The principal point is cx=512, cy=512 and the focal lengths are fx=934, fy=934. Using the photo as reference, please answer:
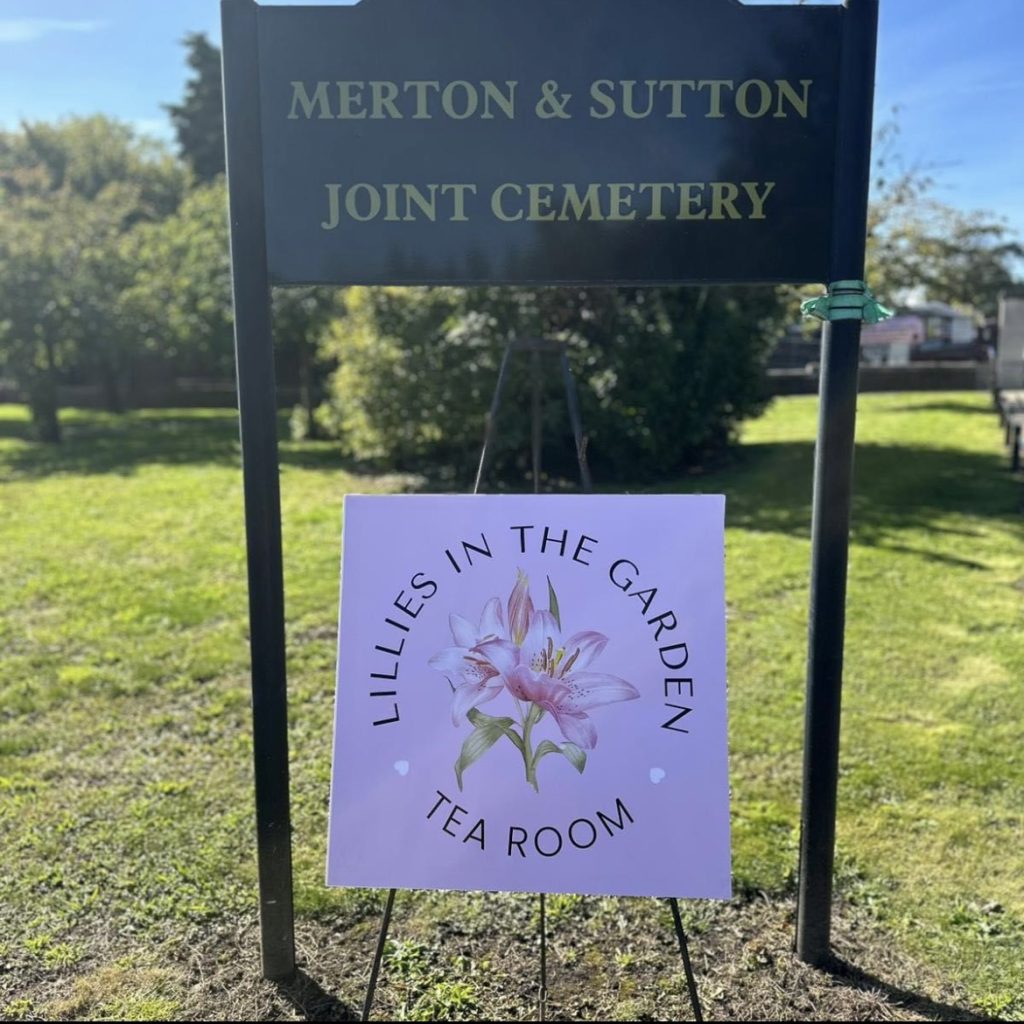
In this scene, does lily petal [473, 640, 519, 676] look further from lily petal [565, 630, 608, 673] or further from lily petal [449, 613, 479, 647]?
lily petal [565, 630, 608, 673]

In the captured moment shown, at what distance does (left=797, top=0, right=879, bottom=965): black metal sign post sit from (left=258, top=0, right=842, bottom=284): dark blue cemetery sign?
46 millimetres

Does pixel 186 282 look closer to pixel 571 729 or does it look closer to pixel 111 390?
pixel 111 390

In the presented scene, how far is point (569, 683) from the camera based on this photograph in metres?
2.10

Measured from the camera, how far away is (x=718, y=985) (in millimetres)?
2381

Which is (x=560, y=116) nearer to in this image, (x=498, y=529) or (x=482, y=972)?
(x=498, y=529)

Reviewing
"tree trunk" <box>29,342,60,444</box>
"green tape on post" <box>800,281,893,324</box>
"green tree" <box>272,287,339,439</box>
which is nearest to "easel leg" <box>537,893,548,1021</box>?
"green tape on post" <box>800,281,893,324</box>

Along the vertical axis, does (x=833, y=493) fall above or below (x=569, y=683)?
above

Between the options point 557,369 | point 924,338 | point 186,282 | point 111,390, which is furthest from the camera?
point 924,338

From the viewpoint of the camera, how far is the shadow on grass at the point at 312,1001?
229 centimetres

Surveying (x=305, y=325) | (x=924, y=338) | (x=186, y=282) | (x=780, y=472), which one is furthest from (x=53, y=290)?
(x=924, y=338)

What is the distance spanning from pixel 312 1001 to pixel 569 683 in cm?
108

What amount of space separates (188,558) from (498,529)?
524 cm

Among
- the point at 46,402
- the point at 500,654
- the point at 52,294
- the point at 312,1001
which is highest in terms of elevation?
the point at 52,294

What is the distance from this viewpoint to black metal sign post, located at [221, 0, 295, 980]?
2.17m
